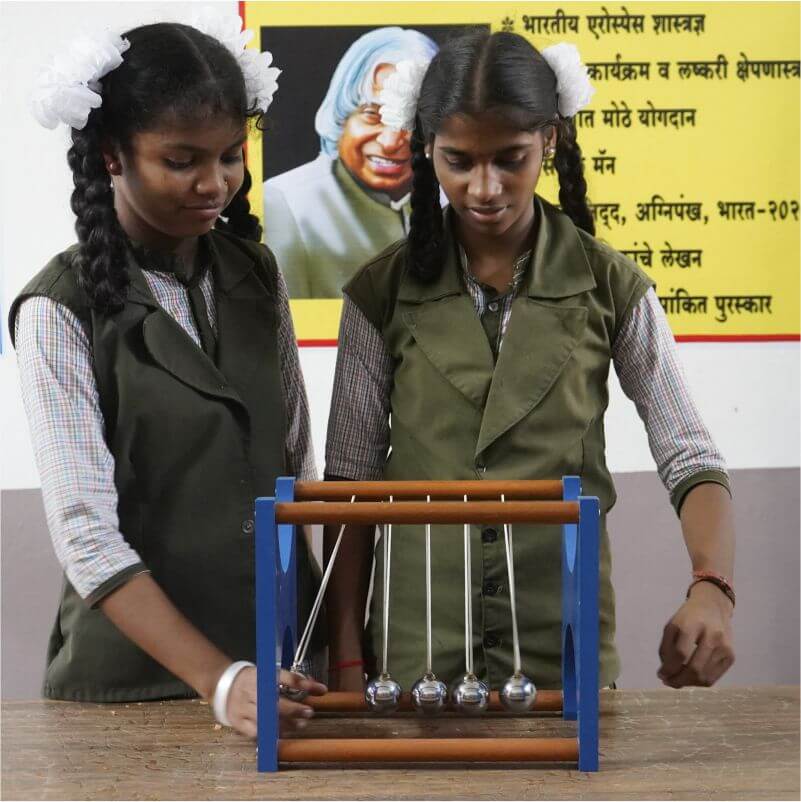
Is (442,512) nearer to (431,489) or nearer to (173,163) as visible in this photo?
(431,489)

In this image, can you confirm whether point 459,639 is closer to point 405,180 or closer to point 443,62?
point 443,62

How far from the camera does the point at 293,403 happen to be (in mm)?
1571

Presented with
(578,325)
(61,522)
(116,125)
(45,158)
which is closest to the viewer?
(61,522)

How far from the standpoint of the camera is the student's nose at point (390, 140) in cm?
268

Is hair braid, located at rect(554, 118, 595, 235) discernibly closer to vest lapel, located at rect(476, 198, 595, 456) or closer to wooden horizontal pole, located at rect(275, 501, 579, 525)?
vest lapel, located at rect(476, 198, 595, 456)

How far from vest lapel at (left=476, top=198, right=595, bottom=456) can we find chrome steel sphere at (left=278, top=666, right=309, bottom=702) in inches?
14.5

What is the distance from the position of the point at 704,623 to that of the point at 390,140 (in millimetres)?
1669

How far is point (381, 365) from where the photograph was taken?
1.52m

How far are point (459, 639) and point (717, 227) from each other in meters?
1.59

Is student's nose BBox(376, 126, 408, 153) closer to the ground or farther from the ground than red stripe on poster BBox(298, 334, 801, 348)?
farther from the ground

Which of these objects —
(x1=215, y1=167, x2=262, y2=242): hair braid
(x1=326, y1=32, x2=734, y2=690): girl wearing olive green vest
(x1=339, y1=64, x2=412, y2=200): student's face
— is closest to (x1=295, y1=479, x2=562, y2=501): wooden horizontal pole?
(x1=326, y1=32, x2=734, y2=690): girl wearing olive green vest

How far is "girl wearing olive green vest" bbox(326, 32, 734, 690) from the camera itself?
1.42m

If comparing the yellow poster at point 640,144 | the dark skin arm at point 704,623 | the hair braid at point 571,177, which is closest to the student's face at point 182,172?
the hair braid at point 571,177

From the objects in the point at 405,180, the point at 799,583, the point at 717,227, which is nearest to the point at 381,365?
the point at 405,180
